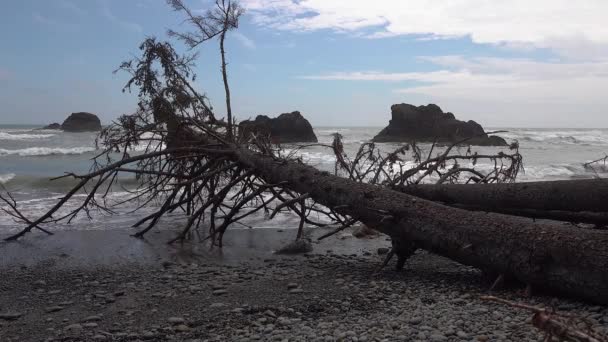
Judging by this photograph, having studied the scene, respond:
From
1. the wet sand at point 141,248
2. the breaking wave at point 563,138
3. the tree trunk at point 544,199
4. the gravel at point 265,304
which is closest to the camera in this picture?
the gravel at point 265,304

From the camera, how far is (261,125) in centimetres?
831

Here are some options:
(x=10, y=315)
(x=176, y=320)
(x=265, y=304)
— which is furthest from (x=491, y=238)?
(x=10, y=315)

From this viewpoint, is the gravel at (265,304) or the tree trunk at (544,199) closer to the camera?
the gravel at (265,304)

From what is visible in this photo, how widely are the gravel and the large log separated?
0.59 ft

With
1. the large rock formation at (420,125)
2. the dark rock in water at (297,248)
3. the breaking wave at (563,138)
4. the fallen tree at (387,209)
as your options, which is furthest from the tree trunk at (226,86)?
the breaking wave at (563,138)

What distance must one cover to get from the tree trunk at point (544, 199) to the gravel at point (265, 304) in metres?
0.74

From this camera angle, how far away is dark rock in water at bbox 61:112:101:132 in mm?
48906

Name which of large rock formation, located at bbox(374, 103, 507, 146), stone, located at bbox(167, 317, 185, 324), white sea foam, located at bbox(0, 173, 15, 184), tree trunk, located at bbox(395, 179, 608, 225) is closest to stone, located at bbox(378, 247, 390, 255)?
tree trunk, located at bbox(395, 179, 608, 225)

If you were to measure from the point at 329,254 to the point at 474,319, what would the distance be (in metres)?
2.90

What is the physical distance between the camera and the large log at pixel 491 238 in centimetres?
321

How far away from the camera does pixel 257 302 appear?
402 cm

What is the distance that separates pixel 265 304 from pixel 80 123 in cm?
5093

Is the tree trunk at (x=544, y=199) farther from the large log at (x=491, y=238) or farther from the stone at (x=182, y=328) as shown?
the stone at (x=182, y=328)

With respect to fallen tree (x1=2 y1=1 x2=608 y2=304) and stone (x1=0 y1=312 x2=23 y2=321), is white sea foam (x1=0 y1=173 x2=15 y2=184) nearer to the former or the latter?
Result: fallen tree (x1=2 y1=1 x2=608 y2=304)
